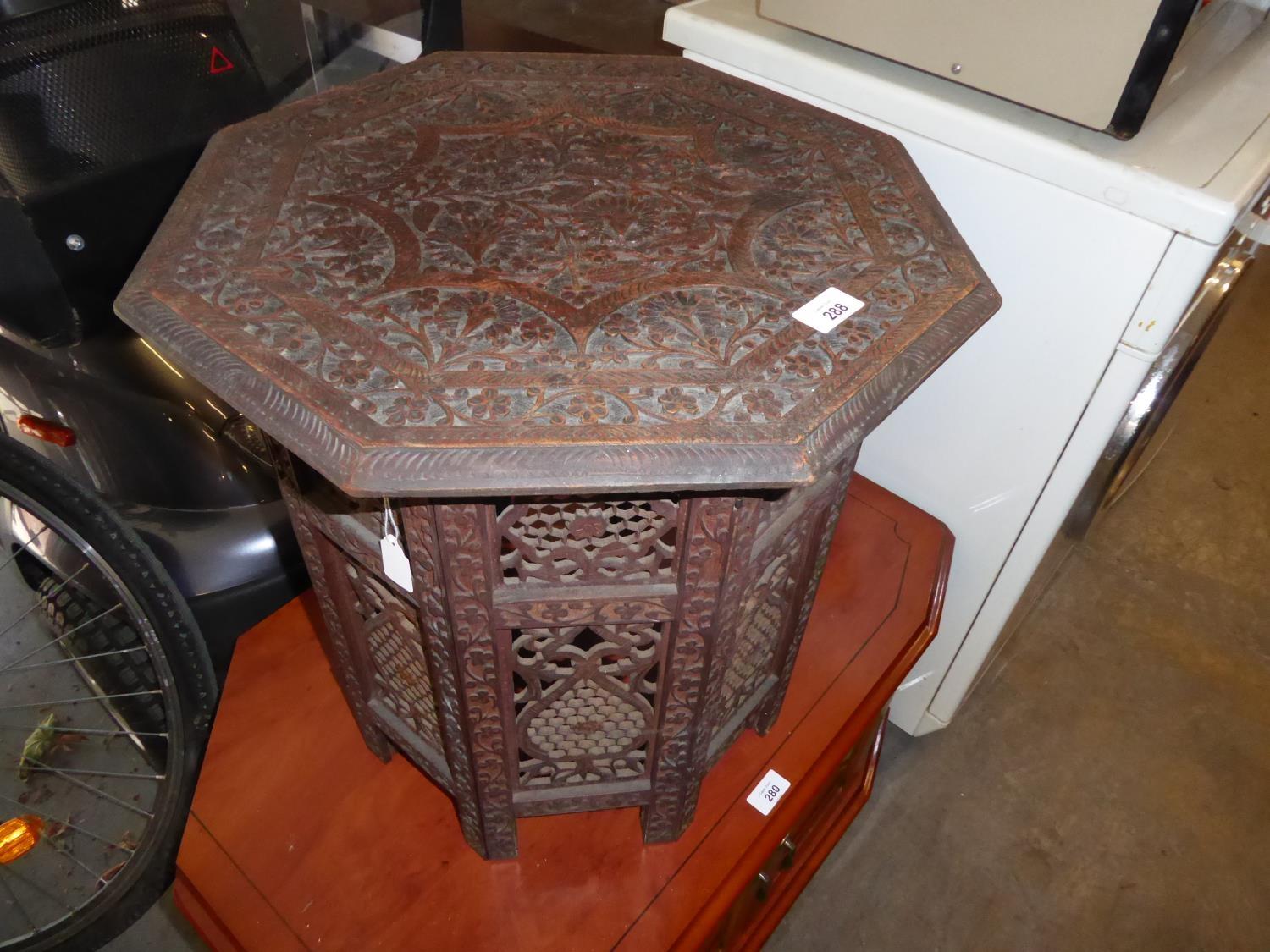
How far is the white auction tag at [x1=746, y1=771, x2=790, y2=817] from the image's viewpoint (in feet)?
3.60

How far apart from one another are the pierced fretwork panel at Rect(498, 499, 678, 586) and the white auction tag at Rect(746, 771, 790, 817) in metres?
0.48

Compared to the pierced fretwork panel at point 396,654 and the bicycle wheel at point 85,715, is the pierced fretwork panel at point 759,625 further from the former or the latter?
the bicycle wheel at point 85,715

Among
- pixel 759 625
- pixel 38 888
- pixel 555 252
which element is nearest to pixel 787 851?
pixel 759 625

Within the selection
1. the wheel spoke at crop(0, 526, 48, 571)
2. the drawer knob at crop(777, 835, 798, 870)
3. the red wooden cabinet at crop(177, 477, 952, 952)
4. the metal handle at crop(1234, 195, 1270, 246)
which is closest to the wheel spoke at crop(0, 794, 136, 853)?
the wheel spoke at crop(0, 526, 48, 571)


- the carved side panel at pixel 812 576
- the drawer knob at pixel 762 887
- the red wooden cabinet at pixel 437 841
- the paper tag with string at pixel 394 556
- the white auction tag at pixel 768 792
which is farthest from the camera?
the drawer knob at pixel 762 887

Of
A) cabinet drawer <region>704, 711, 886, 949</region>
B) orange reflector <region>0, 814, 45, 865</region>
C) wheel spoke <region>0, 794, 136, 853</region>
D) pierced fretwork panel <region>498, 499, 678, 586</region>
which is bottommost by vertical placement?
wheel spoke <region>0, 794, 136, 853</region>

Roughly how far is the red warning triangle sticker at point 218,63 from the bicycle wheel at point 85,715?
0.67 metres

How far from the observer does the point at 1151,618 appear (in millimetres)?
1934

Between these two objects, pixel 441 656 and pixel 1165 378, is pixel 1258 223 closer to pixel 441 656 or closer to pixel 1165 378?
pixel 1165 378

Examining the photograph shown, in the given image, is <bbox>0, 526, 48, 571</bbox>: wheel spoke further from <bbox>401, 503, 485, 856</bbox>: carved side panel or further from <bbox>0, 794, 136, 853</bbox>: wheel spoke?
<bbox>401, 503, 485, 856</bbox>: carved side panel

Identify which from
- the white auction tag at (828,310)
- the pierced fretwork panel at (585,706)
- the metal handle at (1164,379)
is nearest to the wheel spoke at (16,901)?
the pierced fretwork panel at (585,706)

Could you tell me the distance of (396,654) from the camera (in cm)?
92

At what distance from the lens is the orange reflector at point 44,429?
134 cm

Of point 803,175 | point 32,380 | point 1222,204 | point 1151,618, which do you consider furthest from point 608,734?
point 1151,618
